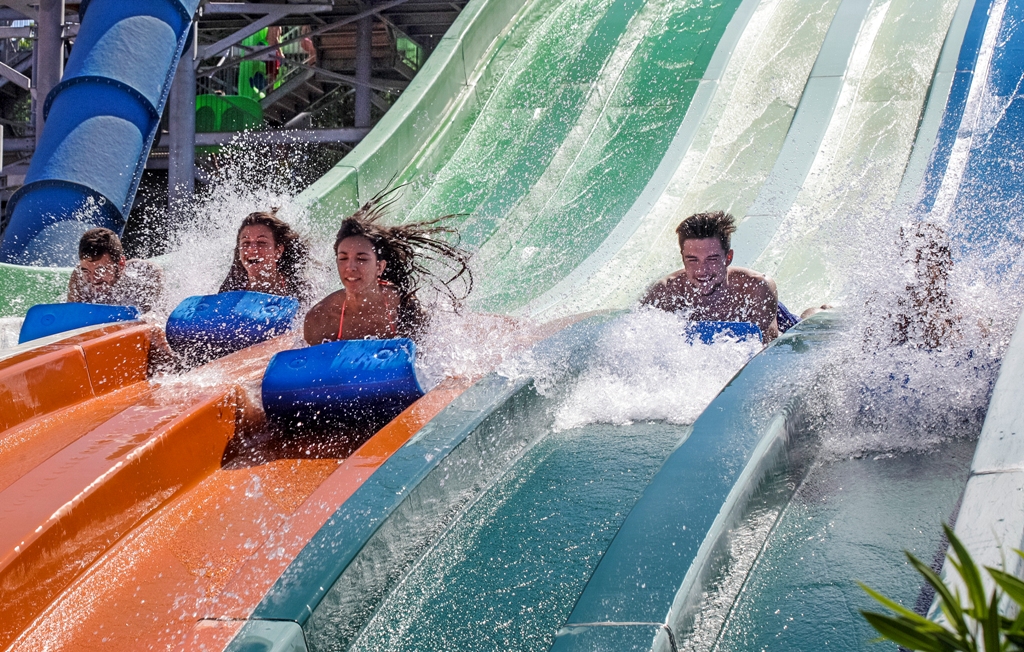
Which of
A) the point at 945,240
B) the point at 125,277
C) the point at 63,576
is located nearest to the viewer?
the point at 63,576

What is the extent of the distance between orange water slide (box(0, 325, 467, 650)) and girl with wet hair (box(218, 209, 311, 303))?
3.36 feet

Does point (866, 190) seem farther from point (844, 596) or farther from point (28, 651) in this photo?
point (28, 651)

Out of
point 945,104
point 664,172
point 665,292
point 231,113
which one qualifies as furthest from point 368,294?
point 231,113

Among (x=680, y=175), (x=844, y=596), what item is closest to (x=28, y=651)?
(x=844, y=596)

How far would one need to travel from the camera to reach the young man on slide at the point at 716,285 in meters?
3.98

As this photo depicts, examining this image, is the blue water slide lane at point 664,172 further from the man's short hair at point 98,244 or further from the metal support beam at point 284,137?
the metal support beam at point 284,137

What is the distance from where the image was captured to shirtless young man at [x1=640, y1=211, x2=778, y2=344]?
398cm

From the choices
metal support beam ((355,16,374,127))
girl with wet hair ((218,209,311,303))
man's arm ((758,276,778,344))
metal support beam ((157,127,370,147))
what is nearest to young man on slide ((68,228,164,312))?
girl with wet hair ((218,209,311,303))

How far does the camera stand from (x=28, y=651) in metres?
2.06

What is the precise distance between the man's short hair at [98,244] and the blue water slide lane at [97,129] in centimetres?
112

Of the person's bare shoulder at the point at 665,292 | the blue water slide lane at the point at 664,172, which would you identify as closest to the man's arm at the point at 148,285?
the blue water slide lane at the point at 664,172

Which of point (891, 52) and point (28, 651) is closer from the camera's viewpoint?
point (28, 651)

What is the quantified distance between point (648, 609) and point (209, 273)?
4239 mm

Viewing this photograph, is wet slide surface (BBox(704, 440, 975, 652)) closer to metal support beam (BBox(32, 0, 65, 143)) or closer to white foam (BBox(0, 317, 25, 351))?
white foam (BBox(0, 317, 25, 351))
